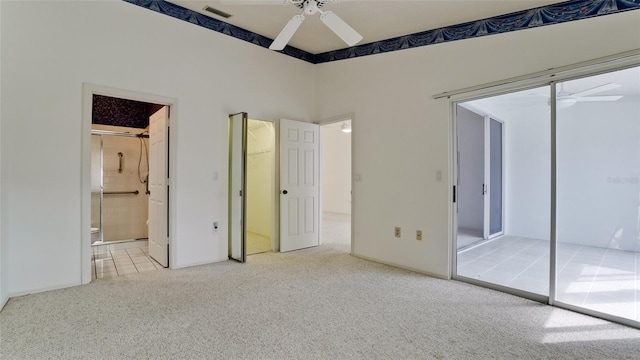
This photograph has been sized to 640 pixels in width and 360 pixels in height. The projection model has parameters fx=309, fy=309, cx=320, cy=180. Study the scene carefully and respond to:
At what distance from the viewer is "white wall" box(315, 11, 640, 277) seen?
2.75 metres

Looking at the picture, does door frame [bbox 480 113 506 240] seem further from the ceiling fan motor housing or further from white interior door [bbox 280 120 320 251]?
the ceiling fan motor housing

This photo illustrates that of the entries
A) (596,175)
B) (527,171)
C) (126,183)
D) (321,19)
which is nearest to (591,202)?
(596,175)

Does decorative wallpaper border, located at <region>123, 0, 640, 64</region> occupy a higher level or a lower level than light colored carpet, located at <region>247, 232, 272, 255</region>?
higher

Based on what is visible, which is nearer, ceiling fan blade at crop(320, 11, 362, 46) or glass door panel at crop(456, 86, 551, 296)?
ceiling fan blade at crop(320, 11, 362, 46)

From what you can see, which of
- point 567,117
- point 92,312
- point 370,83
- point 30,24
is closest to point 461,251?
point 567,117

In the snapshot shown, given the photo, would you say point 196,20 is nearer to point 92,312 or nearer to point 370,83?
point 370,83

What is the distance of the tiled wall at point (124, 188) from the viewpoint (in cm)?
515

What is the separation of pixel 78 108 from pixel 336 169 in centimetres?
683

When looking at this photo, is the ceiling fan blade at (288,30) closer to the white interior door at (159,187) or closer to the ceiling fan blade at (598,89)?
the white interior door at (159,187)

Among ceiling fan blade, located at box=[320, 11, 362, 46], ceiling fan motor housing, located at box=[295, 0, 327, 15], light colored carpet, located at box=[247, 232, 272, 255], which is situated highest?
ceiling fan motor housing, located at box=[295, 0, 327, 15]

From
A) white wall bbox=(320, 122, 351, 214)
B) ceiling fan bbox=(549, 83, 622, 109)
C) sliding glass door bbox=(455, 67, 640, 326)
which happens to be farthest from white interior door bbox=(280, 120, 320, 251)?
white wall bbox=(320, 122, 351, 214)

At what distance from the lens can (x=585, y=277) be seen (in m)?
2.95

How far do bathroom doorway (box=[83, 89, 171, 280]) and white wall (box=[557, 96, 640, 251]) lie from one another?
13.9ft

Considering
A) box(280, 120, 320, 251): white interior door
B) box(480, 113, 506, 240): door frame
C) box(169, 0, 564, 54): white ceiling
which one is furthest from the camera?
box(480, 113, 506, 240): door frame
